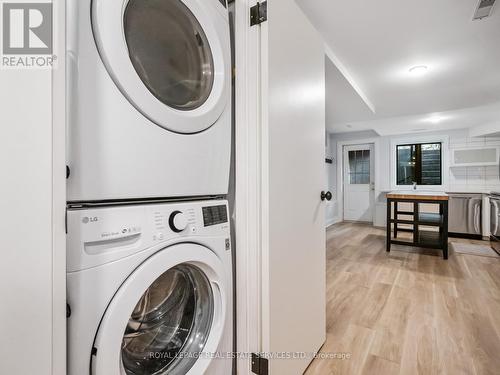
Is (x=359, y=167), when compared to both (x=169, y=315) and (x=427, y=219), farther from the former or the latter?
(x=169, y=315)

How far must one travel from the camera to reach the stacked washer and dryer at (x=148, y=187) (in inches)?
23.2

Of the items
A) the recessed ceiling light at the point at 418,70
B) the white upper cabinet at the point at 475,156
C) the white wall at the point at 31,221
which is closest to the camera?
the white wall at the point at 31,221

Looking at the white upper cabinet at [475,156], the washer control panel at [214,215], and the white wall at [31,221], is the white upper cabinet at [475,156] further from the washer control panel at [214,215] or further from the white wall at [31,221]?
the white wall at [31,221]

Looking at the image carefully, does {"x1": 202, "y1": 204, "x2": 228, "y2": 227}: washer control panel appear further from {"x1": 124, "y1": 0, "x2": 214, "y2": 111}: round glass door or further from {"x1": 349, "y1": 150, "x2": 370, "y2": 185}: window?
{"x1": 349, "y1": 150, "x2": 370, "y2": 185}: window

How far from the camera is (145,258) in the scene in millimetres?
703

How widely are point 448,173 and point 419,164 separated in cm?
54

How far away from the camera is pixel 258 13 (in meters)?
1.05

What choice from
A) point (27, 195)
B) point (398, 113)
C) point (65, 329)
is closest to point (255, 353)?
point (65, 329)

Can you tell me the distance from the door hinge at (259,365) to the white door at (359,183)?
18.0 feet

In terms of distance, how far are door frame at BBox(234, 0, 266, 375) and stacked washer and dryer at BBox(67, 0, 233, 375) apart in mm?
79

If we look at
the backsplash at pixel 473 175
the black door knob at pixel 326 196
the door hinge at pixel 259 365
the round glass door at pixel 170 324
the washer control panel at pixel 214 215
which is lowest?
the door hinge at pixel 259 365

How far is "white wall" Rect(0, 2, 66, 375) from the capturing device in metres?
0.48

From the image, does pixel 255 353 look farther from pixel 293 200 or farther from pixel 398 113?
pixel 398 113

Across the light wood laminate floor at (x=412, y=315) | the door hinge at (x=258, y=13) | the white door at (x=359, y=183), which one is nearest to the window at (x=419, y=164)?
the white door at (x=359, y=183)
